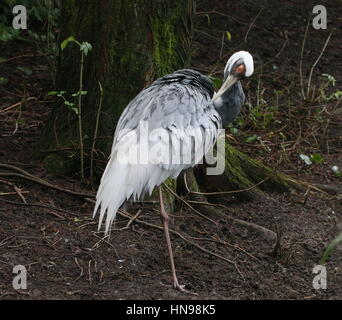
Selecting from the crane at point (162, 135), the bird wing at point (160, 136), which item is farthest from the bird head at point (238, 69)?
the bird wing at point (160, 136)

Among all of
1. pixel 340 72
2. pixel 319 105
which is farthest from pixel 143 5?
pixel 340 72

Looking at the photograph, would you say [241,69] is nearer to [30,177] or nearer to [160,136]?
[160,136]

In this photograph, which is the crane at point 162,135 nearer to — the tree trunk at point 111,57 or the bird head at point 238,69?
the bird head at point 238,69

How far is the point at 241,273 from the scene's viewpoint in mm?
5828

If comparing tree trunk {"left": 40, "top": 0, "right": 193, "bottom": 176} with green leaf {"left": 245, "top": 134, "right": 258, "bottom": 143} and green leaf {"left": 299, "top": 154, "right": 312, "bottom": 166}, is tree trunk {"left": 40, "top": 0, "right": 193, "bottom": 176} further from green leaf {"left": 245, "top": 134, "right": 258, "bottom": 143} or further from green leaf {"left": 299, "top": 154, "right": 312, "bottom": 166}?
green leaf {"left": 299, "top": 154, "right": 312, "bottom": 166}

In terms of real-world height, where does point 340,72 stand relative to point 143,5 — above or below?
below

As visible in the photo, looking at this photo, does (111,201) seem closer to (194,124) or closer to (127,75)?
(194,124)

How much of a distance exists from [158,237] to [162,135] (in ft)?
3.38

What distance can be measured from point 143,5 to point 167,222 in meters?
1.92

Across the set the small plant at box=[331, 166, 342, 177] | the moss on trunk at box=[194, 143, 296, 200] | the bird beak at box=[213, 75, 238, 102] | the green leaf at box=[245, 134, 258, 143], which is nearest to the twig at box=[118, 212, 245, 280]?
the moss on trunk at box=[194, 143, 296, 200]

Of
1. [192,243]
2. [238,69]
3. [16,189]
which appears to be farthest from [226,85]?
[16,189]

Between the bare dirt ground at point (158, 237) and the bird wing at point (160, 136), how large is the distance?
56cm

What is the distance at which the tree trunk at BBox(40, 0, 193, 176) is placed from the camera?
21.3 feet

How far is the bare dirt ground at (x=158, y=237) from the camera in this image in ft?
18.1
